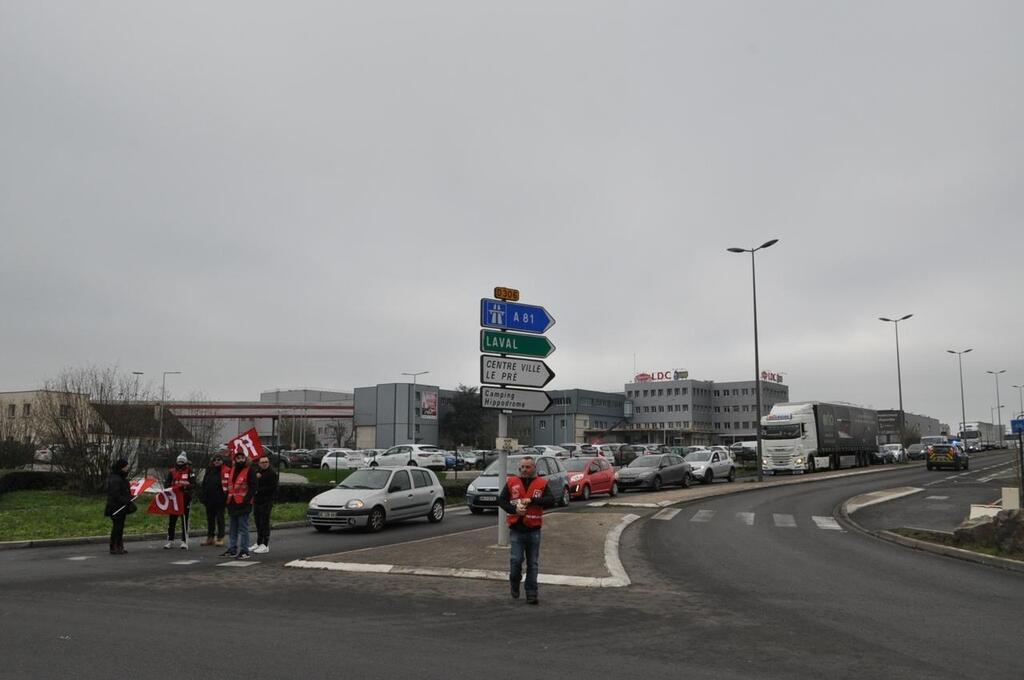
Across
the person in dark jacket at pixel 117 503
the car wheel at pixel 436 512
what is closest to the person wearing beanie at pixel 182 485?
the person in dark jacket at pixel 117 503

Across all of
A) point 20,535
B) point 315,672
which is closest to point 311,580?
point 315,672

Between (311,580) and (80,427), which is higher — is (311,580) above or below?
below

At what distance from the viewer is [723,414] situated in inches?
5527

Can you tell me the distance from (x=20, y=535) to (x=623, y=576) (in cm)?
1243

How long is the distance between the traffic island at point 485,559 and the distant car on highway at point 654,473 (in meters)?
13.7

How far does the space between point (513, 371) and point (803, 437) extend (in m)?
33.0

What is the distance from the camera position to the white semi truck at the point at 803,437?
42.0 meters

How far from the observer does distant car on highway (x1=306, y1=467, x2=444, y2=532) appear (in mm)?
16734

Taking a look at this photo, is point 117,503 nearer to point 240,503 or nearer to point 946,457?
point 240,503

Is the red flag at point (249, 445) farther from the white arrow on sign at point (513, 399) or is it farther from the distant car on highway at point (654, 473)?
the distant car on highway at point (654, 473)

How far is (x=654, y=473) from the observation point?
2970 cm

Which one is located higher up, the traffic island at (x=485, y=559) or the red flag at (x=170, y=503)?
the red flag at (x=170, y=503)

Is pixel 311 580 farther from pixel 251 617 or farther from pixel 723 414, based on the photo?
pixel 723 414

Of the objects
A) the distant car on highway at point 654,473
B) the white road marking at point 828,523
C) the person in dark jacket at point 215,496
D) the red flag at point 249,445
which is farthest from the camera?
the distant car on highway at point 654,473
